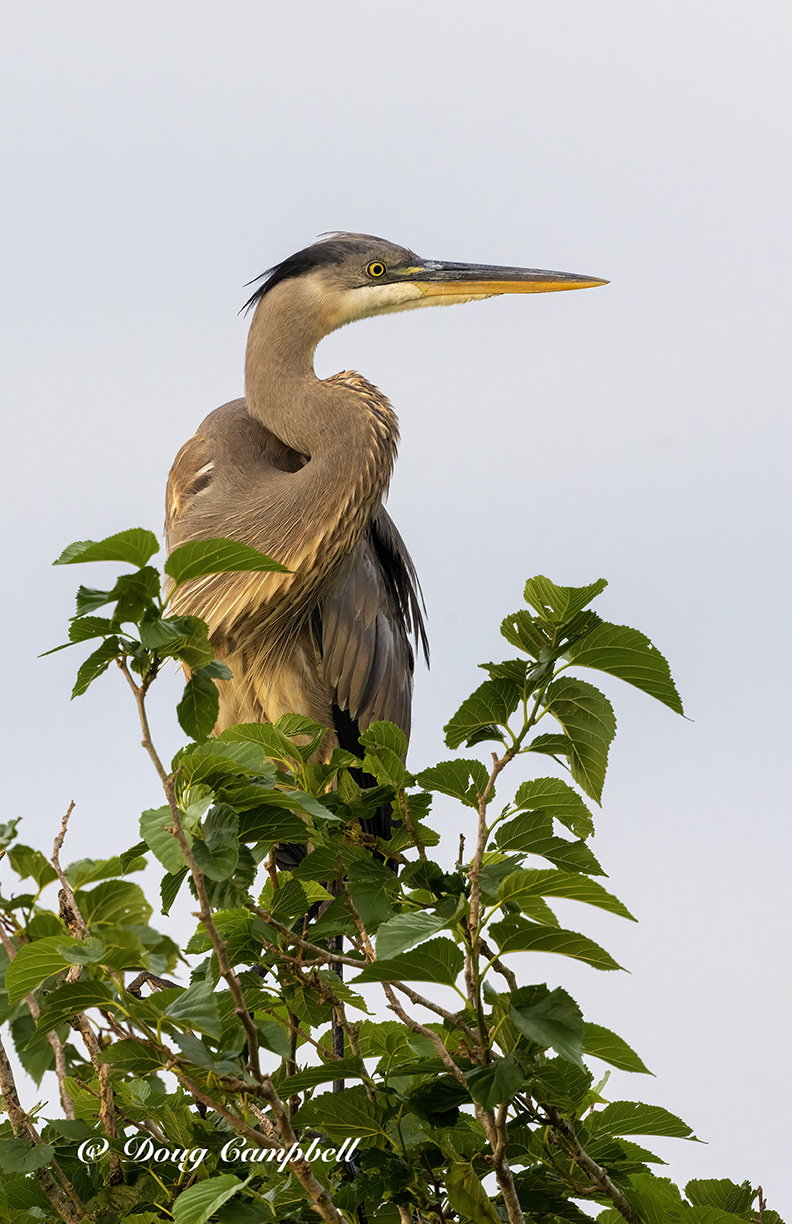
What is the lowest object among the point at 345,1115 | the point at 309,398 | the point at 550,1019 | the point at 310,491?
the point at 345,1115

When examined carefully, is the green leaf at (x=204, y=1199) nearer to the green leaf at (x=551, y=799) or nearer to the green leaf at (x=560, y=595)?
the green leaf at (x=551, y=799)

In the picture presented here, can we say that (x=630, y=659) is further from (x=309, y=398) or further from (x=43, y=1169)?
(x=309, y=398)

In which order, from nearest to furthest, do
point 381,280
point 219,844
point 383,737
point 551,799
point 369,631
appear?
point 219,844 < point 551,799 < point 383,737 < point 381,280 < point 369,631

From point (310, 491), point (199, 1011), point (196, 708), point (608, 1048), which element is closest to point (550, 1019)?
point (608, 1048)

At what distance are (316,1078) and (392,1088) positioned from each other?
100mm

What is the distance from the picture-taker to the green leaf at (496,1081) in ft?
3.22

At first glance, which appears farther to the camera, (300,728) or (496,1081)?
(300,728)

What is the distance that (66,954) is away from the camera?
0.94m

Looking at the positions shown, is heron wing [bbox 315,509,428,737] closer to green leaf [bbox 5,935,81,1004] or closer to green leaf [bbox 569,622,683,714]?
green leaf [bbox 569,622,683,714]

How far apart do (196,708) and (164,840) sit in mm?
115

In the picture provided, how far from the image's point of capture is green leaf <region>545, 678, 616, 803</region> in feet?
3.66

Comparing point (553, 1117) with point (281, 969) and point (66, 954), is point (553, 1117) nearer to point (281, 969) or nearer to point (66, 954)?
point (281, 969)

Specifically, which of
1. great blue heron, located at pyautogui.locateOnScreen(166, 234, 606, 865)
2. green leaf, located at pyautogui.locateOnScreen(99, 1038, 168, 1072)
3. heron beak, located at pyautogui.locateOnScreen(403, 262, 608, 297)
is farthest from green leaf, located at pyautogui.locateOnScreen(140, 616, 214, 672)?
heron beak, located at pyautogui.locateOnScreen(403, 262, 608, 297)

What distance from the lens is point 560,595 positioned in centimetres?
106
